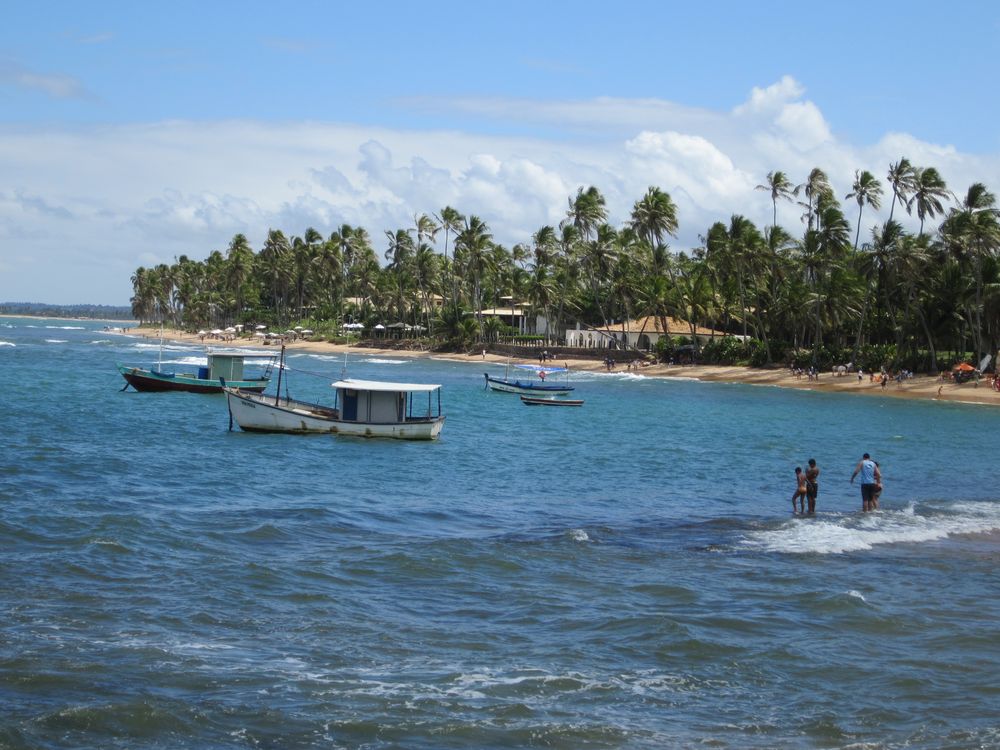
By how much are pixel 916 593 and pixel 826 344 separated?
270 feet

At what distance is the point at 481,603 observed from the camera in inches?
750

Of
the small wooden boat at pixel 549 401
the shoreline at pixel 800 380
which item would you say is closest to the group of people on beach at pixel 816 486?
the small wooden boat at pixel 549 401

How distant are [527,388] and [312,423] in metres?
28.7

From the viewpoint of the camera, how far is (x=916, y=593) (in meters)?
20.1

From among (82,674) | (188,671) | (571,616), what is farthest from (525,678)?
(82,674)

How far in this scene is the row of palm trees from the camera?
78.1 m

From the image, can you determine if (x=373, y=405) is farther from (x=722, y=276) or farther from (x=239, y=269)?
(x=239, y=269)

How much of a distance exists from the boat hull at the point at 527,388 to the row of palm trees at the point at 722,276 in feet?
84.1

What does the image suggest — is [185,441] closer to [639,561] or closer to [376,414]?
[376,414]

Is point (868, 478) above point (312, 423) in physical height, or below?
above

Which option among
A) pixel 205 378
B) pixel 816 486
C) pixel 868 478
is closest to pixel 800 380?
pixel 205 378

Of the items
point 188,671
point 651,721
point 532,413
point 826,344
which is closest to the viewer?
point 651,721

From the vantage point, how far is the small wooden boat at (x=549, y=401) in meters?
66.8

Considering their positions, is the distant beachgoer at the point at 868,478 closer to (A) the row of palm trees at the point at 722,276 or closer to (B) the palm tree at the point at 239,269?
(A) the row of palm trees at the point at 722,276
